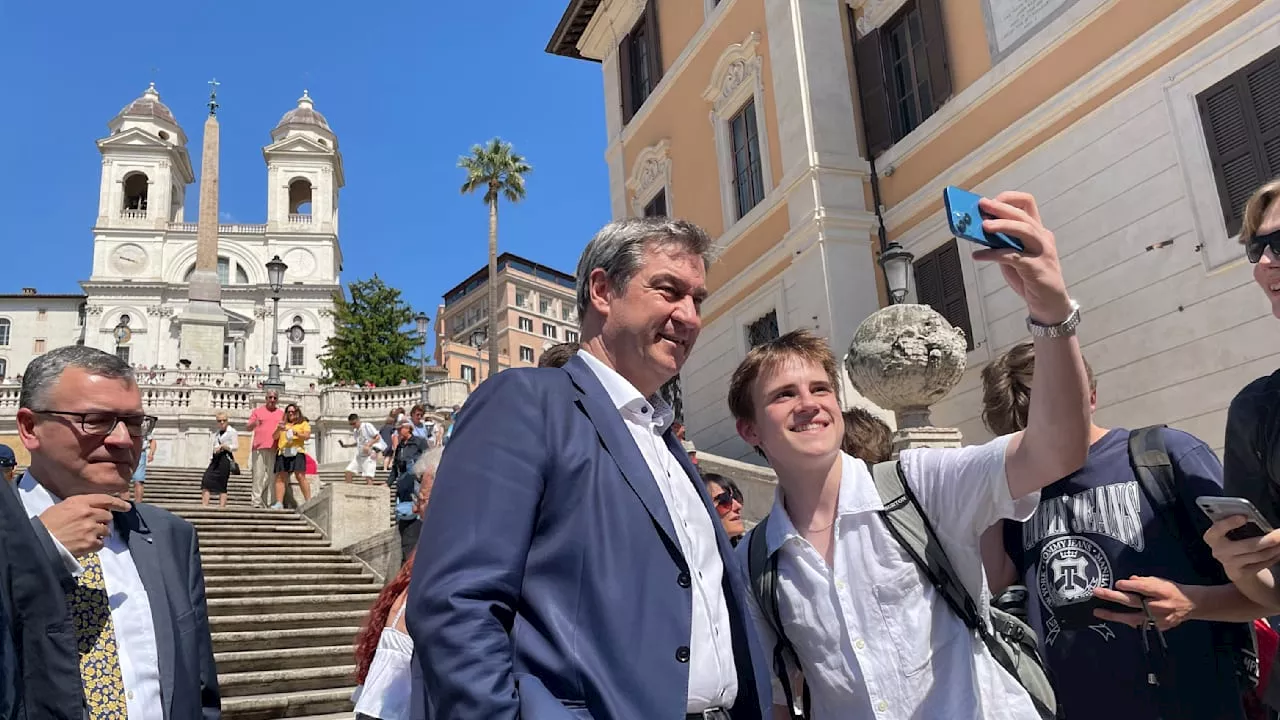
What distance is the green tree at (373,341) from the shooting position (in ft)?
151

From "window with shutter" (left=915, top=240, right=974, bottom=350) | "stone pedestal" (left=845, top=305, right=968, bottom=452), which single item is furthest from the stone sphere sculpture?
"window with shutter" (left=915, top=240, right=974, bottom=350)

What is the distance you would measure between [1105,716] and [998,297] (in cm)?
848

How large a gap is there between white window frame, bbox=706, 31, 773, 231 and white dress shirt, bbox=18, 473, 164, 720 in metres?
11.9

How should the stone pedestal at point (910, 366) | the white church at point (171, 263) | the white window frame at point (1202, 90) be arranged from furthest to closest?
the white church at point (171, 263) < the white window frame at point (1202, 90) < the stone pedestal at point (910, 366)

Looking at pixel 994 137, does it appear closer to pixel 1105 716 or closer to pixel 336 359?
pixel 1105 716

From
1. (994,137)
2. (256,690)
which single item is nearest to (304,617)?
(256,690)

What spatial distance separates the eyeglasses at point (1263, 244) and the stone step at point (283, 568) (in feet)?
28.3

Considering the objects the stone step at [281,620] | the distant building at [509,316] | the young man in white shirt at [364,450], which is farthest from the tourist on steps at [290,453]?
the distant building at [509,316]

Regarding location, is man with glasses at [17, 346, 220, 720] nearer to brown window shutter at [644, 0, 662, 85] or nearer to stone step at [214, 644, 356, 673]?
stone step at [214, 644, 356, 673]

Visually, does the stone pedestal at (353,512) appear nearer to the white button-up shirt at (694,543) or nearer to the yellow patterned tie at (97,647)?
the yellow patterned tie at (97,647)

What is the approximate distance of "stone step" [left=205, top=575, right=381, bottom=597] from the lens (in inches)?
319

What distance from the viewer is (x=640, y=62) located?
18.5 meters

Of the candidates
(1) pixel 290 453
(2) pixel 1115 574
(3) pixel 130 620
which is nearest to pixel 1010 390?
(2) pixel 1115 574

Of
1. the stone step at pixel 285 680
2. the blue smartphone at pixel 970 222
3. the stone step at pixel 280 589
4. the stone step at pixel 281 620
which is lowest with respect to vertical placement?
the stone step at pixel 285 680
